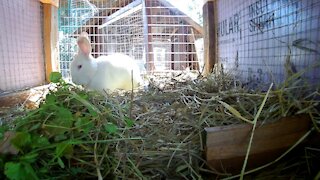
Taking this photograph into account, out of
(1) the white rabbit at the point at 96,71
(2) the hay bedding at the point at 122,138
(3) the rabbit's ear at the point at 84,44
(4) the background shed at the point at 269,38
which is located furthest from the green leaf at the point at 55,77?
(3) the rabbit's ear at the point at 84,44

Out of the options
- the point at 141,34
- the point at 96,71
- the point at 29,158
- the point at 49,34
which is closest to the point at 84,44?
the point at 96,71

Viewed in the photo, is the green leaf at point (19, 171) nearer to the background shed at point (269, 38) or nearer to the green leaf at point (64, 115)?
the green leaf at point (64, 115)

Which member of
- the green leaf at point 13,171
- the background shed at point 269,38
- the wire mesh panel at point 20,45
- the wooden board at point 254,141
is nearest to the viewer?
the green leaf at point 13,171

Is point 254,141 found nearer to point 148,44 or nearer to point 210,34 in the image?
point 210,34

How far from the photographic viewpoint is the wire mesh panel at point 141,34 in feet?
13.3

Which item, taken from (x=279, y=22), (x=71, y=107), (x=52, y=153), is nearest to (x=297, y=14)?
(x=279, y=22)

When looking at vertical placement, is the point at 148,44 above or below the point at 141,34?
below

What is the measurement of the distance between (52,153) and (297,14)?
1.30 meters

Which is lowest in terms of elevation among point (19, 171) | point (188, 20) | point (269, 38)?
point (19, 171)

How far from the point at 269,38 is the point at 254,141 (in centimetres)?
103

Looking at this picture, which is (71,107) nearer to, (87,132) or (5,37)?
(87,132)

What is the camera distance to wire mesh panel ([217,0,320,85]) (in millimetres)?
1311

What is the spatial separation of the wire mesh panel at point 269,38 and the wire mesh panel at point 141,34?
3.97 feet

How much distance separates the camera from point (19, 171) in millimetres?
714
